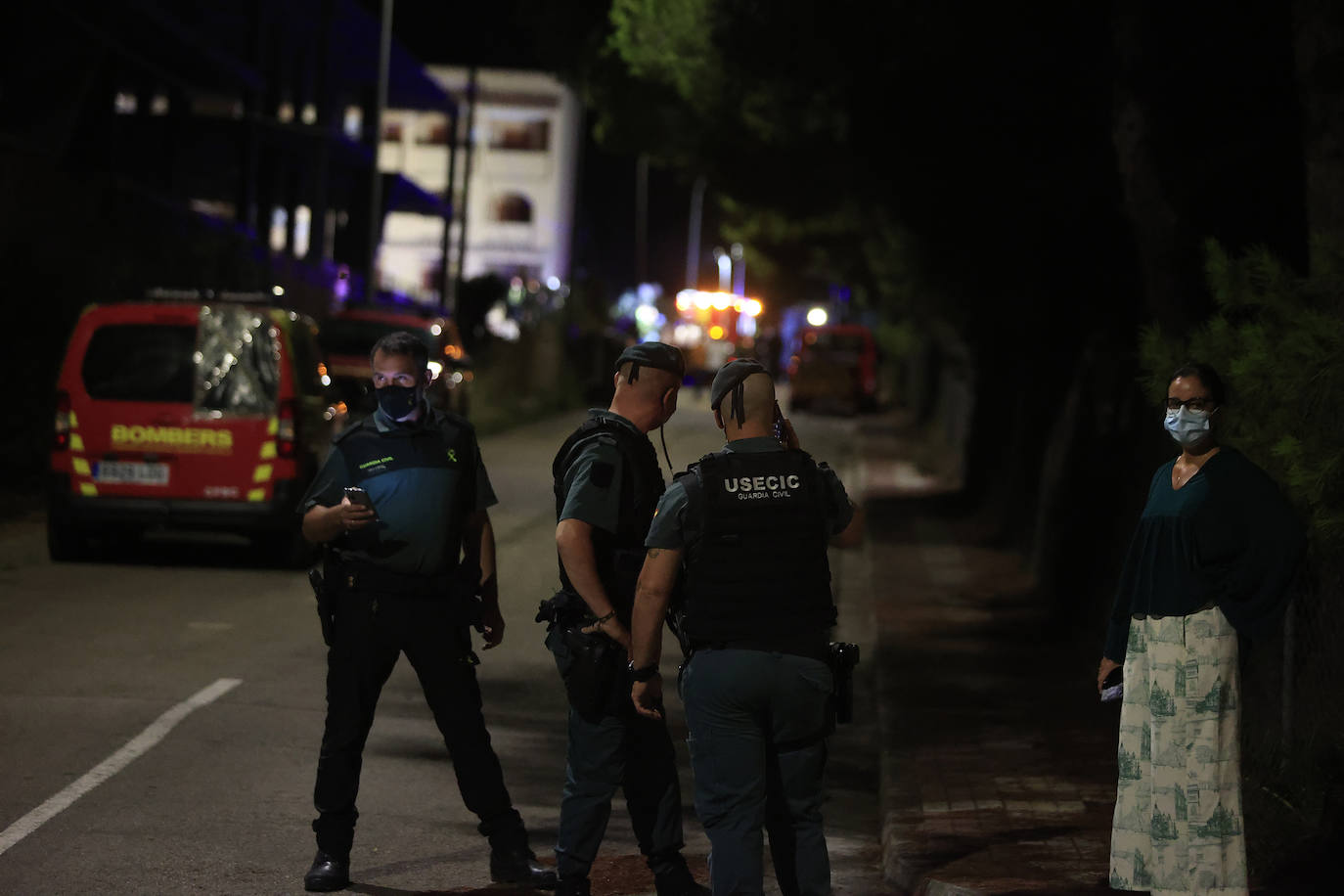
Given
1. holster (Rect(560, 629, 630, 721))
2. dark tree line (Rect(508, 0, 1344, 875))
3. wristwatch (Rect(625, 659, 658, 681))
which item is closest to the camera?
wristwatch (Rect(625, 659, 658, 681))

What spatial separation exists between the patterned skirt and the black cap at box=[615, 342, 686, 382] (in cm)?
156

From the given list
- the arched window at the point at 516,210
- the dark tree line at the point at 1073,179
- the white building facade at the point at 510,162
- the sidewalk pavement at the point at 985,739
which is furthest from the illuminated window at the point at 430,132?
the sidewalk pavement at the point at 985,739

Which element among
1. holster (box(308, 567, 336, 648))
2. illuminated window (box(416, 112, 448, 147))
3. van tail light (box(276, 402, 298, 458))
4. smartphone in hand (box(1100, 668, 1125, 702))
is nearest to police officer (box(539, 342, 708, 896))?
holster (box(308, 567, 336, 648))

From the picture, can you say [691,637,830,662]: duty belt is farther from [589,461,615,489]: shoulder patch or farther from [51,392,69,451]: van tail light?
[51,392,69,451]: van tail light

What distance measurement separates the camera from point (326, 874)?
6.38 metres

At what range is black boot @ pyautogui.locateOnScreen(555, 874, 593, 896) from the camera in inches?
231

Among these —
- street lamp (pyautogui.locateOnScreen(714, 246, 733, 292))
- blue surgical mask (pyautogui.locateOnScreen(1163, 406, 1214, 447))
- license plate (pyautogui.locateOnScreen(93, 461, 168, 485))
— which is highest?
street lamp (pyautogui.locateOnScreen(714, 246, 733, 292))

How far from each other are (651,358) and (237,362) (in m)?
8.83

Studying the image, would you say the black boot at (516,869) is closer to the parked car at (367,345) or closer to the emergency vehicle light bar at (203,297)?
the emergency vehicle light bar at (203,297)

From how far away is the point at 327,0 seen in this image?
41594 mm

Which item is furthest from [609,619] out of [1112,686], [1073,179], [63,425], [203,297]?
[1073,179]

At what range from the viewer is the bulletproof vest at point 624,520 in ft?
18.8

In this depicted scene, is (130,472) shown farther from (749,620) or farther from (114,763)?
(749,620)

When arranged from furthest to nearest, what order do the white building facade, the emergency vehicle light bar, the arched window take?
1. the arched window
2. the white building facade
3. the emergency vehicle light bar
